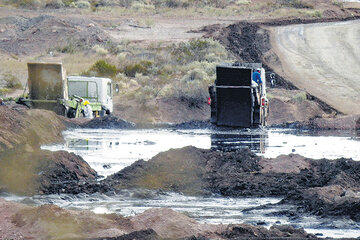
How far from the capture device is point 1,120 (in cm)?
2512

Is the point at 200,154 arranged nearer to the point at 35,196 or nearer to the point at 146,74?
the point at 35,196

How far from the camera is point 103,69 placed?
49375 mm

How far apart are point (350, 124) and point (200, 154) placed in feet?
50.0

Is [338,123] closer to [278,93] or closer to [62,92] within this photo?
[278,93]

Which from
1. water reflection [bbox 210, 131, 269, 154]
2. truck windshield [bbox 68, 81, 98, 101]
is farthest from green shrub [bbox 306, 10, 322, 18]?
water reflection [bbox 210, 131, 269, 154]

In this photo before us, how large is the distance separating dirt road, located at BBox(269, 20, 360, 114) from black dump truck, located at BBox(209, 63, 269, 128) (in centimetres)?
841

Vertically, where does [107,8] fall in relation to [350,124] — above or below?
above

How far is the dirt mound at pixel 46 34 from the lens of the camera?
196ft

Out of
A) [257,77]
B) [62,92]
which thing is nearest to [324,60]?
[257,77]

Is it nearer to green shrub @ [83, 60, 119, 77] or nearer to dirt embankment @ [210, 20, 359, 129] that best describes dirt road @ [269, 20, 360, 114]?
dirt embankment @ [210, 20, 359, 129]

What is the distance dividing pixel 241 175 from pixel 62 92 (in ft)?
53.2

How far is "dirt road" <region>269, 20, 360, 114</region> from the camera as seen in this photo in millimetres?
43531

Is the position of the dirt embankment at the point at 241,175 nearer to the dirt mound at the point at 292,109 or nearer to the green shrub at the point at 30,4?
the dirt mound at the point at 292,109

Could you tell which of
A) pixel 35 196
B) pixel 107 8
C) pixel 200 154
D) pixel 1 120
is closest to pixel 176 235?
pixel 35 196
